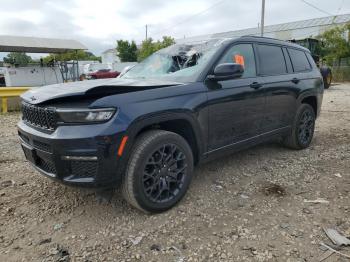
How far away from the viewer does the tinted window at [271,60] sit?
4.27m

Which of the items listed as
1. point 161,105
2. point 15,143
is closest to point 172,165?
point 161,105

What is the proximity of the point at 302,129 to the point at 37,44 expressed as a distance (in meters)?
18.0

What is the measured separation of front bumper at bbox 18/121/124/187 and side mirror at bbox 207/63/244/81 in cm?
126

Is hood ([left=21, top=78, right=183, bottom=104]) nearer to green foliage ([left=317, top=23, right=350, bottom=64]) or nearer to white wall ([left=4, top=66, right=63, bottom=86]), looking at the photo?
white wall ([left=4, top=66, right=63, bottom=86])

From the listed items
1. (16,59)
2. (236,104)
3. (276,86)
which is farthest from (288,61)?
(16,59)

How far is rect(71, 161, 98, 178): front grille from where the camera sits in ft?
8.73

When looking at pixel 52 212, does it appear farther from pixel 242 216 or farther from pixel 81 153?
pixel 242 216

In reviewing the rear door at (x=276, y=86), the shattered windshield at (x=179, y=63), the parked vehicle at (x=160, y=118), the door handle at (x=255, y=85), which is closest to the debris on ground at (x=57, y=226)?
the parked vehicle at (x=160, y=118)

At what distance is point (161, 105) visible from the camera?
2965mm

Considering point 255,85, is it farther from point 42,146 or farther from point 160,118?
point 42,146

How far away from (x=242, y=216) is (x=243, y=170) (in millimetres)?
1282

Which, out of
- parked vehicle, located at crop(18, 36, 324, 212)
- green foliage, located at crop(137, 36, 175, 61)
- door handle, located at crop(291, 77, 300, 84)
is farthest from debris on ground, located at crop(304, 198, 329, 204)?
green foliage, located at crop(137, 36, 175, 61)

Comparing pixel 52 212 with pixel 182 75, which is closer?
pixel 52 212

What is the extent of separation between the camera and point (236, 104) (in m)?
3.70
